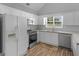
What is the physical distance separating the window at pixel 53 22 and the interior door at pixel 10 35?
3.24m

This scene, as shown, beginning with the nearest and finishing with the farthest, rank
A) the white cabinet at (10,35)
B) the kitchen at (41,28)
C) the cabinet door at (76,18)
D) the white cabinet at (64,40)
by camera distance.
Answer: the white cabinet at (10,35) < the kitchen at (41,28) < the white cabinet at (64,40) < the cabinet door at (76,18)

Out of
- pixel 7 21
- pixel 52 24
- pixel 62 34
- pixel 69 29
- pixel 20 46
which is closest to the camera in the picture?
pixel 7 21

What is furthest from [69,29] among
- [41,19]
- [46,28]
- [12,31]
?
[12,31]

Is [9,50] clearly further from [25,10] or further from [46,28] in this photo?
[46,28]

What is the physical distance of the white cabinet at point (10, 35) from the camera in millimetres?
2264

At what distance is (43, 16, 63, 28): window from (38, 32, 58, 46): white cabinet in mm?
863

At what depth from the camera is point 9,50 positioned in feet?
7.77

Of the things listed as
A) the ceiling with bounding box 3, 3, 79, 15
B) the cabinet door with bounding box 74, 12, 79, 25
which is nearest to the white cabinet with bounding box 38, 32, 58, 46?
the cabinet door with bounding box 74, 12, 79, 25

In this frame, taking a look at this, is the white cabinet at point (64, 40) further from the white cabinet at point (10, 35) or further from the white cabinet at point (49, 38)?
the white cabinet at point (10, 35)

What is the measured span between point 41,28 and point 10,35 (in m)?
3.62

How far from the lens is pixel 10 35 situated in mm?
2361

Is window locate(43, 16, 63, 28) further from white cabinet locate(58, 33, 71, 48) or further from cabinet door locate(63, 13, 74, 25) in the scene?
white cabinet locate(58, 33, 71, 48)

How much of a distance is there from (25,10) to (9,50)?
248 cm

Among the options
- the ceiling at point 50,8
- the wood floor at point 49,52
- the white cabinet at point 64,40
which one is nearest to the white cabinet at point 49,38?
the white cabinet at point 64,40
